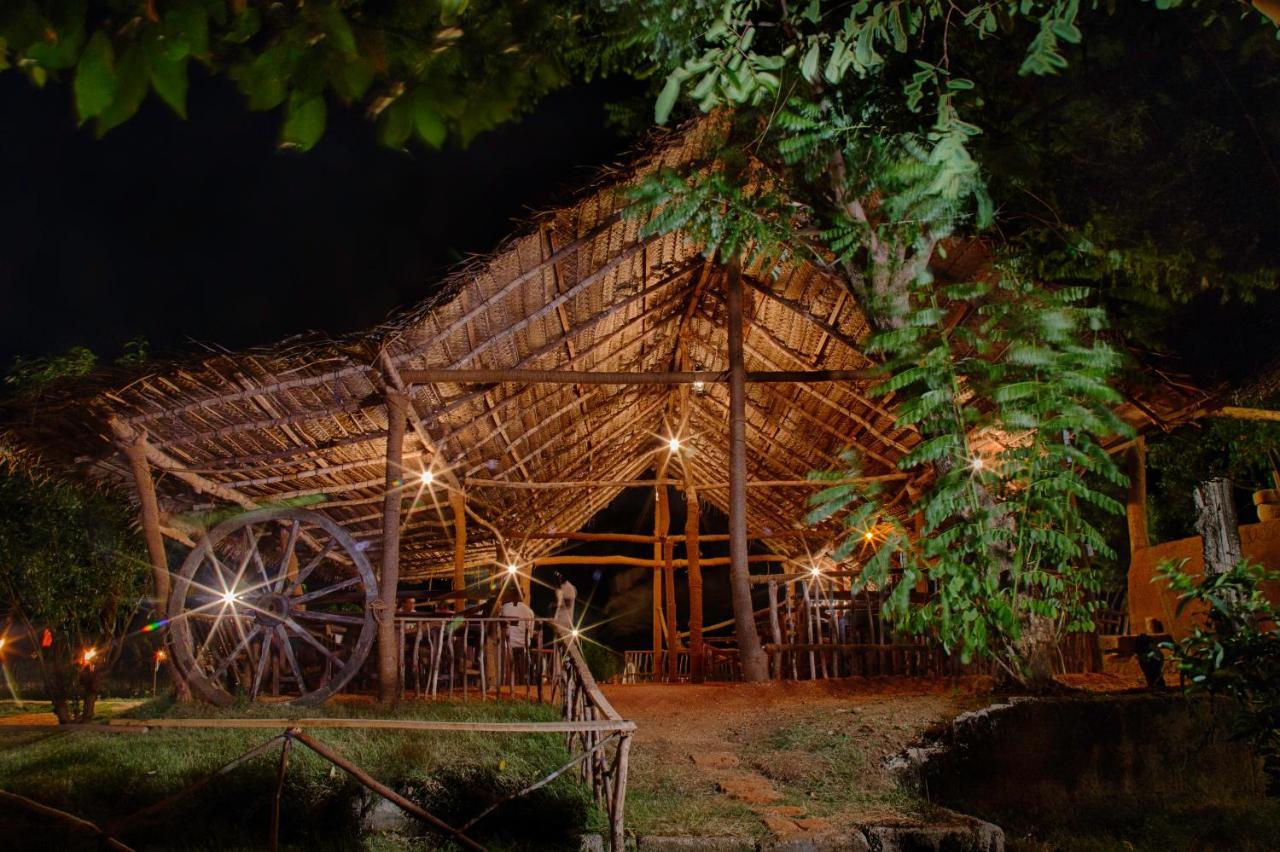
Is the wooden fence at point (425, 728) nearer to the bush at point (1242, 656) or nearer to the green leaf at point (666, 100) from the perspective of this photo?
the bush at point (1242, 656)

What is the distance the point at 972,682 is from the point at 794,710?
7.20 ft

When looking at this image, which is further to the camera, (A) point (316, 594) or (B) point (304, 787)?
(A) point (316, 594)

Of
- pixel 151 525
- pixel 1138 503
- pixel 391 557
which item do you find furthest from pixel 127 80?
pixel 1138 503

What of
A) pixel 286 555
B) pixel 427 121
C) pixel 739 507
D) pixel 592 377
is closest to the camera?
pixel 427 121

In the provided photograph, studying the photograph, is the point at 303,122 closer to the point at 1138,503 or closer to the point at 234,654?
the point at 234,654

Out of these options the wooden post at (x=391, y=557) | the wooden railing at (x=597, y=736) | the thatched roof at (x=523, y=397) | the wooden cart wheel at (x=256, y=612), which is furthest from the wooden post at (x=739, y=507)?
the wooden cart wheel at (x=256, y=612)

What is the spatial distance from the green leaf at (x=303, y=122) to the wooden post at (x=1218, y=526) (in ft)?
30.6

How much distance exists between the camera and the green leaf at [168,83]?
1676mm

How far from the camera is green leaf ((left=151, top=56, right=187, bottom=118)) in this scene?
1676 millimetres

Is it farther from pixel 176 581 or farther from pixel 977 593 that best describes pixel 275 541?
pixel 977 593

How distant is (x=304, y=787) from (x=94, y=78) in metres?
4.38

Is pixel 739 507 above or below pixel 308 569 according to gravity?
above

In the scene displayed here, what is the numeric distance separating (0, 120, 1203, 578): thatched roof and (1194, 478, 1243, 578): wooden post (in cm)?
135

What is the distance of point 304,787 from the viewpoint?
190 inches
